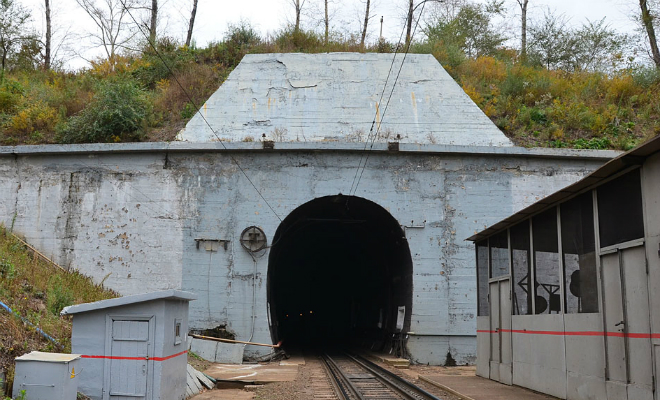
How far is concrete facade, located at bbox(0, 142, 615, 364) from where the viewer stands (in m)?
14.6

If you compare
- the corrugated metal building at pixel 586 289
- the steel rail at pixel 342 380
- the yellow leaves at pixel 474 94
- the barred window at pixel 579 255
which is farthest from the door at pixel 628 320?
the yellow leaves at pixel 474 94

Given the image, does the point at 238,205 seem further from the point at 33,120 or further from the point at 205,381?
the point at 33,120

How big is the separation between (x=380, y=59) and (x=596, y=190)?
10500mm

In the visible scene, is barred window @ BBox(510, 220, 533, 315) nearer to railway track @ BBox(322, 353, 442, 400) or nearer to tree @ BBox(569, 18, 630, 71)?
railway track @ BBox(322, 353, 442, 400)

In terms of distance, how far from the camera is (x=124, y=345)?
7.63m

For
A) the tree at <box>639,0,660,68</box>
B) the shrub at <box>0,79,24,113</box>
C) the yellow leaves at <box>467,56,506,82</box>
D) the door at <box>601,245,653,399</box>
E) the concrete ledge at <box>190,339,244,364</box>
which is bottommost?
the concrete ledge at <box>190,339,244,364</box>

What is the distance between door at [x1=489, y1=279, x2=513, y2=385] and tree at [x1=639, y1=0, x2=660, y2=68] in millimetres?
17662

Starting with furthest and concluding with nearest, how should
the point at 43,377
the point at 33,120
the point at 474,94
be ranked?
1. the point at 474,94
2. the point at 33,120
3. the point at 43,377

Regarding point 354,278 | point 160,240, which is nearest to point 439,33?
point 354,278

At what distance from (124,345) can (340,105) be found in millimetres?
10158

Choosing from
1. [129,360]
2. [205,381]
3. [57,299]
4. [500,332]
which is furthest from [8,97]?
[500,332]

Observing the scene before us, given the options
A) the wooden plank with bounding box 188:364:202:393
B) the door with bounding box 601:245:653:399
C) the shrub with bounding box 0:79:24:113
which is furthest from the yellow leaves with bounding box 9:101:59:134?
the door with bounding box 601:245:653:399

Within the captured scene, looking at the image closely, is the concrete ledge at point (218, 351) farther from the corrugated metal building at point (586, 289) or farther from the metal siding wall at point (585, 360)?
the metal siding wall at point (585, 360)

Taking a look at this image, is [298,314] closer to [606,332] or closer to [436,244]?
[436,244]
